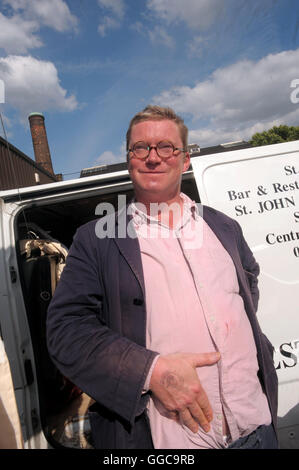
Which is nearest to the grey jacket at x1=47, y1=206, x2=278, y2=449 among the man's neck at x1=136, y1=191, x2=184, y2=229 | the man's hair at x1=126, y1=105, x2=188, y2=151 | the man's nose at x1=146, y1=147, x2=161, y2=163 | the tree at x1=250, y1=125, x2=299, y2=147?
the man's neck at x1=136, y1=191, x2=184, y2=229

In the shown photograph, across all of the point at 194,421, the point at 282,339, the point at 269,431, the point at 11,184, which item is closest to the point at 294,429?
the point at 282,339

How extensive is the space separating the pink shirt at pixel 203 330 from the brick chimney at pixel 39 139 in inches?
548

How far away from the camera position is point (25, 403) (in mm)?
1746

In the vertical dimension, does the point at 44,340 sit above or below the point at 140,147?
below

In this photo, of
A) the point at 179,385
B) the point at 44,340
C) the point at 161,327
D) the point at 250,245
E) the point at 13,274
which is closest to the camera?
the point at 179,385

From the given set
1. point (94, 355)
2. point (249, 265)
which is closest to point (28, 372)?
point (94, 355)

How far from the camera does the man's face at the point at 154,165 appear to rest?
1221mm

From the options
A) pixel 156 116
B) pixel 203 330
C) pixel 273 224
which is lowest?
pixel 203 330

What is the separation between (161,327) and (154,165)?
27.2 inches

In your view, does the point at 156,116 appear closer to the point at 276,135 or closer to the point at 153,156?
the point at 153,156

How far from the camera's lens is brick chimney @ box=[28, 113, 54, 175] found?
528 inches

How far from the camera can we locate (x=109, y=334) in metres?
0.90

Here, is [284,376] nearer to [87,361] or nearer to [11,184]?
[87,361]

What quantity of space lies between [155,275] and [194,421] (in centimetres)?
52
